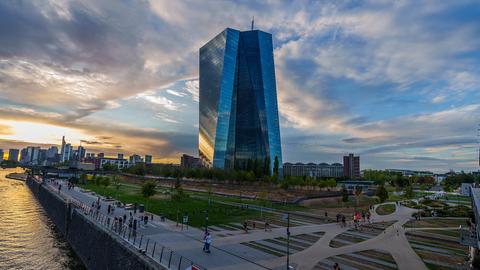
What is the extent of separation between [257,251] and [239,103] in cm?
14917

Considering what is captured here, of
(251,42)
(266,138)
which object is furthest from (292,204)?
(251,42)

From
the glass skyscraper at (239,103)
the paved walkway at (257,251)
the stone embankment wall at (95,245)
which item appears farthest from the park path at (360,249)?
the glass skyscraper at (239,103)

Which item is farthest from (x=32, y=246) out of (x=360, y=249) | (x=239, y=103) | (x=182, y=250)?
(x=239, y=103)

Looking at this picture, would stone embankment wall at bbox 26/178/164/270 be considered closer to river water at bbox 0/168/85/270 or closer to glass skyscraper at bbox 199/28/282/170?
river water at bbox 0/168/85/270

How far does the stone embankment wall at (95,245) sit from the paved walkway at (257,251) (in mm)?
3810

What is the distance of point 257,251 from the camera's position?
2897 cm

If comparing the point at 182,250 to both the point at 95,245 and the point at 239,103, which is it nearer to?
the point at 95,245

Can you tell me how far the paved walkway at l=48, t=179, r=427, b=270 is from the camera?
2514 cm

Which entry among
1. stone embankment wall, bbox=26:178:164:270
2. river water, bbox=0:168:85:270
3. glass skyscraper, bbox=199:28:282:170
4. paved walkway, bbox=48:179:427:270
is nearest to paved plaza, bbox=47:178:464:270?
paved walkway, bbox=48:179:427:270

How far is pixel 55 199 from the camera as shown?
65875 millimetres

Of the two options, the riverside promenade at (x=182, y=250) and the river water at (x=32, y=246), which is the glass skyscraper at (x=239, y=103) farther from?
the riverside promenade at (x=182, y=250)

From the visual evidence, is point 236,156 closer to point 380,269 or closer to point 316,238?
point 316,238

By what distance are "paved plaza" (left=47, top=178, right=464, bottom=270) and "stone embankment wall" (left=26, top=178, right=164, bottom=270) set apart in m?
3.82

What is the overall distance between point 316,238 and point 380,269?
11.6m
